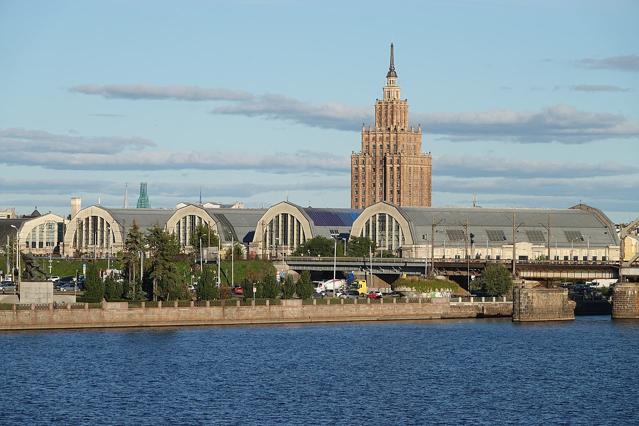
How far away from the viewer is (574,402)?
111m

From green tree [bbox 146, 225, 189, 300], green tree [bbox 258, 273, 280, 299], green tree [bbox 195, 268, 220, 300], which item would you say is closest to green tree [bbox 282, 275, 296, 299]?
green tree [bbox 258, 273, 280, 299]

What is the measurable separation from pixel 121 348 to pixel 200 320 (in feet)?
84.9

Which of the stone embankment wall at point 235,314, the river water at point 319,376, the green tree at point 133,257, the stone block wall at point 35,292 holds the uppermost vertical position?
the green tree at point 133,257

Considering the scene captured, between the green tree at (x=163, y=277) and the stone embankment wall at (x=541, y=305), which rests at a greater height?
the green tree at (x=163, y=277)

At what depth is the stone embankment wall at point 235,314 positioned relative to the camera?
154000 millimetres

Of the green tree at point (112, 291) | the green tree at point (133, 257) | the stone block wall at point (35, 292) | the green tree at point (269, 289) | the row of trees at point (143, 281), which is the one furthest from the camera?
the green tree at point (133, 257)

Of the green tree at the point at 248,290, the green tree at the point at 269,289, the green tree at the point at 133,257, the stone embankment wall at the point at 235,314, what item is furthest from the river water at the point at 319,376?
the green tree at the point at 133,257

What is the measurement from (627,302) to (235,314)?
5197 cm

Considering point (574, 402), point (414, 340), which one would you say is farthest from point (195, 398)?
point (414, 340)

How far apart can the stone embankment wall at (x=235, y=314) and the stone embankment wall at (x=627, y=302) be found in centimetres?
1308

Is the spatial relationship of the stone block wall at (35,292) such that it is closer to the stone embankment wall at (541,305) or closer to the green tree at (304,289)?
the green tree at (304,289)

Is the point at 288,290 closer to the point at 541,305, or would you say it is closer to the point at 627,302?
the point at 541,305

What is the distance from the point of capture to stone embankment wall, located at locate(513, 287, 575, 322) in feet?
598

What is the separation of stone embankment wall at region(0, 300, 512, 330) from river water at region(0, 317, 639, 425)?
265cm
